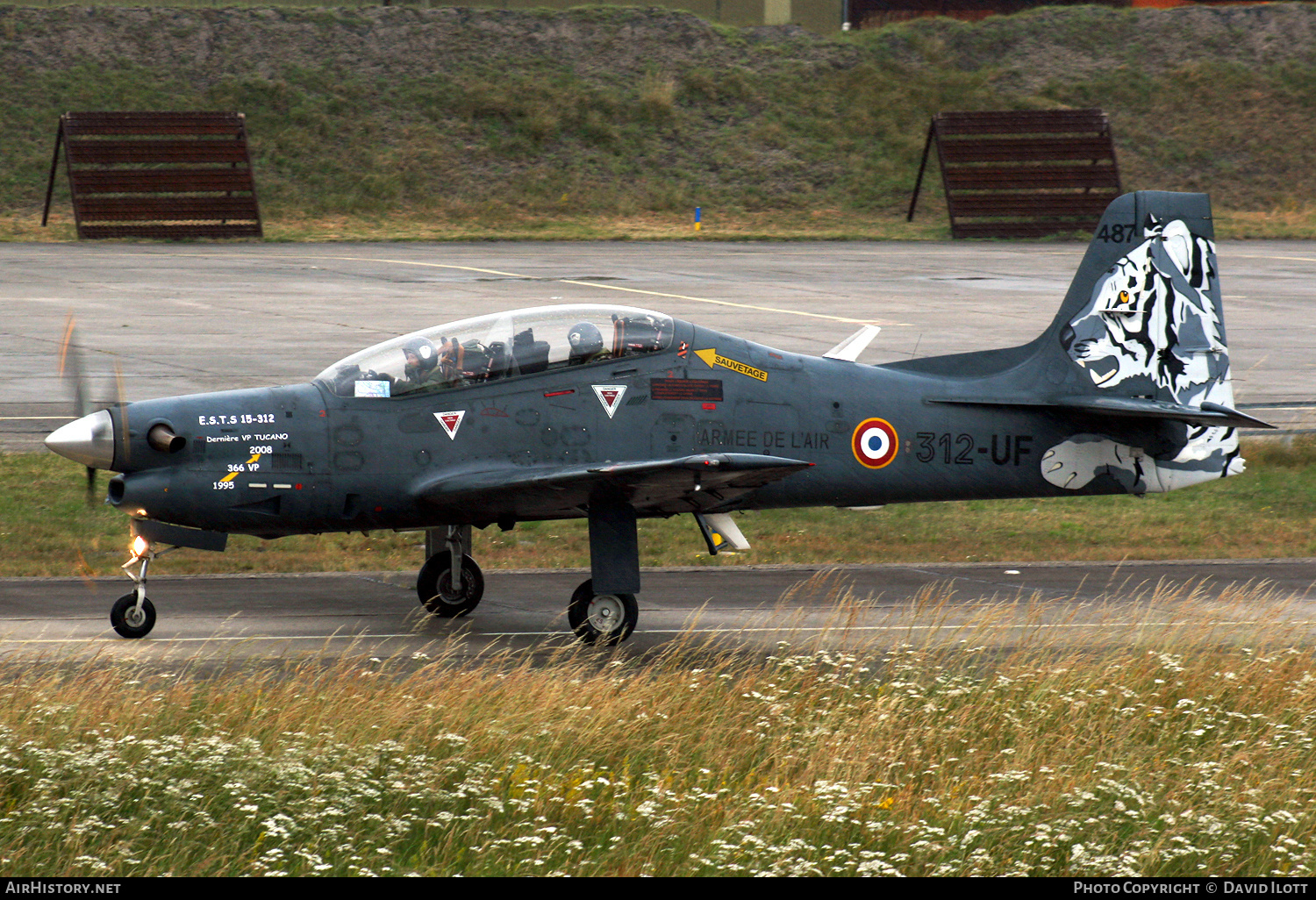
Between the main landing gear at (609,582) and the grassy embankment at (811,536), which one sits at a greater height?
the main landing gear at (609,582)

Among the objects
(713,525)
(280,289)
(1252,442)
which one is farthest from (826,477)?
(280,289)

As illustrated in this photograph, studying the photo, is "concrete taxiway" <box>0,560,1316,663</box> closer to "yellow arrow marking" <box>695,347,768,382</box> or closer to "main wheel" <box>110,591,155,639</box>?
"main wheel" <box>110,591,155,639</box>

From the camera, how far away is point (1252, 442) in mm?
22094

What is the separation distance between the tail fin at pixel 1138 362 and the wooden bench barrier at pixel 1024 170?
38.8 meters

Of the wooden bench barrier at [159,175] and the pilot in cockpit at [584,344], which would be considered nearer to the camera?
the pilot in cockpit at [584,344]

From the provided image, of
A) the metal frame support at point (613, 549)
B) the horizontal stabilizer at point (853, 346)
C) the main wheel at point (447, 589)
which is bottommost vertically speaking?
the main wheel at point (447, 589)

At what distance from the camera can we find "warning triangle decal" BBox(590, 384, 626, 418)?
12.8m

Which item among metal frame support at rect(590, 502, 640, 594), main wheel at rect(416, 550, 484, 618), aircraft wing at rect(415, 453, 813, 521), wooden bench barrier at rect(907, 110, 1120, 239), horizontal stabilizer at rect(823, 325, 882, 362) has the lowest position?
main wheel at rect(416, 550, 484, 618)

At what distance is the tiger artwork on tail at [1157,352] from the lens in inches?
545

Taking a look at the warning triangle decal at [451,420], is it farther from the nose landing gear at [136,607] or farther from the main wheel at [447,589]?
the nose landing gear at [136,607]

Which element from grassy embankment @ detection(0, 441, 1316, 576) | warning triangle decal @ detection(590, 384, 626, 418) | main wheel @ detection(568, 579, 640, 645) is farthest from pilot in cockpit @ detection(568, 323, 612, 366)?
grassy embankment @ detection(0, 441, 1316, 576)

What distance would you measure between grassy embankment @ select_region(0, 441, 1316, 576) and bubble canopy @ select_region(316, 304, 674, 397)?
4.05 meters

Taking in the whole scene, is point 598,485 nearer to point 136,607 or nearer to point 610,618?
point 610,618

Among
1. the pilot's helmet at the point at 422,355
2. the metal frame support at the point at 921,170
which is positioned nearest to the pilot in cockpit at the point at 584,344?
the pilot's helmet at the point at 422,355
